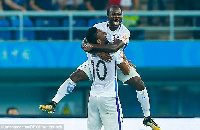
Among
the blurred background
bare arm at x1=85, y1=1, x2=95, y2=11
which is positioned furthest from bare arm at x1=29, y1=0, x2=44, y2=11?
bare arm at x1=85, y1=1, x2=95, y2=11

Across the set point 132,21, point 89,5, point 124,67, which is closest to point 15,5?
point 89,5

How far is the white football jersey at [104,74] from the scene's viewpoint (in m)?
5.74

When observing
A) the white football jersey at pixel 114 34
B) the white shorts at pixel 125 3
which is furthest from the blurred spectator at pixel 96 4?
the white football jersey at pixel 114 34

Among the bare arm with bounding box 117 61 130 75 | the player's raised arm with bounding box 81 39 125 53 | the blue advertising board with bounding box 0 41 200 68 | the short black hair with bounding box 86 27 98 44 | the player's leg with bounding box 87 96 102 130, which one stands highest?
the blue advertising board with bounding box 0 41 200 68

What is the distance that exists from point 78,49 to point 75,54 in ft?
0.45

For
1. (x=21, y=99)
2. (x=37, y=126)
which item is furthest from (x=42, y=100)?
(x=37, y=126)

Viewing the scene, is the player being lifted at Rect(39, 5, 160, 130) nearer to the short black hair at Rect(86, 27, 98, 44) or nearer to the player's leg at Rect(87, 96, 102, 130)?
the short black hair at Rect(86, 27, 98, 44)

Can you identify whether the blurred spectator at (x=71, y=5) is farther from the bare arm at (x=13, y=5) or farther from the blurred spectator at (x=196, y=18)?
the blurred spectator at (x=196, y=18)

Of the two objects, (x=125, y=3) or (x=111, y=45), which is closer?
(x=111, y=45)

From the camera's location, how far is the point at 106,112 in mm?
5801

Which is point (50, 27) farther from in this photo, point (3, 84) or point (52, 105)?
point (52, 105)

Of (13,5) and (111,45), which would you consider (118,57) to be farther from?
(13,5)

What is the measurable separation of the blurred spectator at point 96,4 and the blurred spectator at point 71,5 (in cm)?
18

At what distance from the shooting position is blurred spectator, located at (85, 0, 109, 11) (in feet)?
43.8
